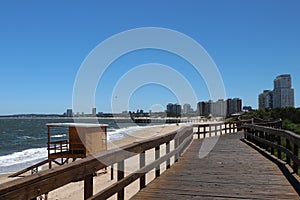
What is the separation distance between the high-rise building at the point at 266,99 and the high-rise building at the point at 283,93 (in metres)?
1.78

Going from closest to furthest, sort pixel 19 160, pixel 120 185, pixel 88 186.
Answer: pixel 88 186, pixel 120 185, pixel 19 160

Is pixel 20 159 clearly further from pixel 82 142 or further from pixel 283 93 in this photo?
pixel 283 93

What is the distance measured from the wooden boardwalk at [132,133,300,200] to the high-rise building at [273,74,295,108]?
303 feet

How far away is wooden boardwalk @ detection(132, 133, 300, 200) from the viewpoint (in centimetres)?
548

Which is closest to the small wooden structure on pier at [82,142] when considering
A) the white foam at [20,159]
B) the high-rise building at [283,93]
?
the white foam at [20,159]

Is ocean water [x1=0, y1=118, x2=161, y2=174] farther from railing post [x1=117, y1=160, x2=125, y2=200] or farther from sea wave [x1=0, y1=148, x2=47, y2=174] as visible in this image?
railing post [x1=117, y1=160, x2=125, y2=200]

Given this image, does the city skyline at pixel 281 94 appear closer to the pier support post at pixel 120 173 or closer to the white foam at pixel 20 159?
the white foam at pixel 20 159

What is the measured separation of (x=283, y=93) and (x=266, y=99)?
5.71 metres

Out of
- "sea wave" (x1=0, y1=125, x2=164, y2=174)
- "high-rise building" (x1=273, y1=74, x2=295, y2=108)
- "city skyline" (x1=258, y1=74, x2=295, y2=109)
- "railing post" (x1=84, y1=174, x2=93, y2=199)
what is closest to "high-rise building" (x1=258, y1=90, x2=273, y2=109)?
"city skyline" (x1=258, y1=74, x2=295, y2=109)

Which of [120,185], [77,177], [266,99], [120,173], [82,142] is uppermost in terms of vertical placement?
[266,99]

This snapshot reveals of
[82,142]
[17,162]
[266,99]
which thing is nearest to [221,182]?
[82,142]

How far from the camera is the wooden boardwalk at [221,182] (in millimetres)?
5484

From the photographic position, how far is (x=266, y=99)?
4016 inches

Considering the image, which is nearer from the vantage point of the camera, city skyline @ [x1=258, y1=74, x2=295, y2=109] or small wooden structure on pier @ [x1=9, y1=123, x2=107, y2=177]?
small wooden structure on pier @ [x1=9, y1=123, x2=107, y2=177]
